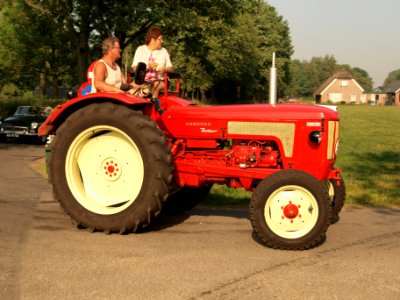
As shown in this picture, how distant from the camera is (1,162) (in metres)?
12.5

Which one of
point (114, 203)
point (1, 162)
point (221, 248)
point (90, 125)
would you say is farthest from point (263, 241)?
point (1, 162)

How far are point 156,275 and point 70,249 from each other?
3.63ft

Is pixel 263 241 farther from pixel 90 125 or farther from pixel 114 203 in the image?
pixel 90 125

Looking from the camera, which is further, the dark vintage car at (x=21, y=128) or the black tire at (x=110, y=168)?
the dark vintage car at (x=21, y=128)

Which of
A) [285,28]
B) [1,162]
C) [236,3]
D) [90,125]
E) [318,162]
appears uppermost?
[285,28]

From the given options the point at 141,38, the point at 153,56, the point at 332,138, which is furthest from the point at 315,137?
the point at 141,38

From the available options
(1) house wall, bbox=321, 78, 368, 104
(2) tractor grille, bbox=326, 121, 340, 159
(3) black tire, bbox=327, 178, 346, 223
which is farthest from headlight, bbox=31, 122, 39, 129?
(1) house wall, bbox=321, 78, 368, 104

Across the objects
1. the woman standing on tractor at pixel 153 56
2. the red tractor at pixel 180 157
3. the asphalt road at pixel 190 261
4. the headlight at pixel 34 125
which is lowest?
the asphalt road at pixel 190 261

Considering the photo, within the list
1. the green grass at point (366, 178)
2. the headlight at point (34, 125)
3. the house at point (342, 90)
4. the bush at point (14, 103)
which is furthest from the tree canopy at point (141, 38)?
the house at point (342, 90)

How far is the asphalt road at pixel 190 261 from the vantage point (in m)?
3.88

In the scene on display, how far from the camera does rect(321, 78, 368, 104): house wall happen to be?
124 meters

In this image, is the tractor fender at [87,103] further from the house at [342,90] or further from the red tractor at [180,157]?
the house at [342,90]

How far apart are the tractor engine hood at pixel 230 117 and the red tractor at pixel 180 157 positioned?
1cm

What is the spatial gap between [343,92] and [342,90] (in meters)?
0.59
